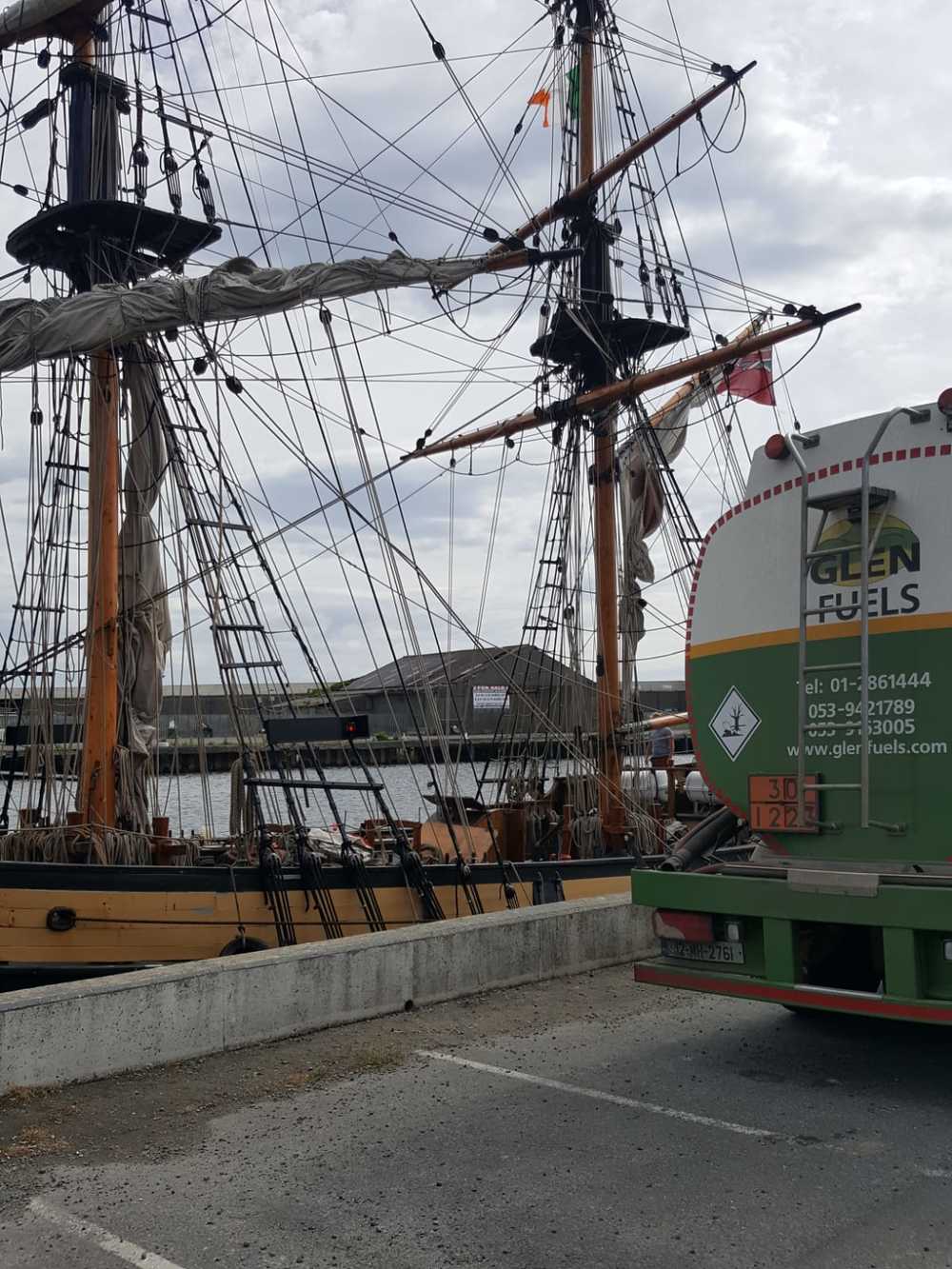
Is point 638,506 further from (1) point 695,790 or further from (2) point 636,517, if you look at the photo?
(1) point 695,790

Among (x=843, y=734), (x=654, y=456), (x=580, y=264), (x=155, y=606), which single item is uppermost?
(x=580, y=264)

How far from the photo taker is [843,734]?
21.2 feet

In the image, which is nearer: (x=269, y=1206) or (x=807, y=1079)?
(x=269, y=1206)

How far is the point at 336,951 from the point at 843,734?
10.6ft

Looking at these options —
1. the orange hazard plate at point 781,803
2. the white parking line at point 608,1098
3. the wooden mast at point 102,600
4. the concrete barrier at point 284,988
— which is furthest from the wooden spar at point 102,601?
the orange hazard plate at point 781,803

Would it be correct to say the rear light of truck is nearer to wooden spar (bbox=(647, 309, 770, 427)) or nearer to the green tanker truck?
the green tanker truck

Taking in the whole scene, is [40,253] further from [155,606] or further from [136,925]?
[136,925]

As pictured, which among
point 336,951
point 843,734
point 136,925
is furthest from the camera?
point 136,925

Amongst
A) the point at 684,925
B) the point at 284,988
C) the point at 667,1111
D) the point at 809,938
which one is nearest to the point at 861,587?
the point at 809,938

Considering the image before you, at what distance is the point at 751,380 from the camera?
24438mm

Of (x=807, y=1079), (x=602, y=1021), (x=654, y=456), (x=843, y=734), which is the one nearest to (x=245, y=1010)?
(x=602, y=1021)

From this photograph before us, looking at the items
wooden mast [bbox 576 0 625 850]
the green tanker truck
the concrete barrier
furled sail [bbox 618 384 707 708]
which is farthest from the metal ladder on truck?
furled sail [bbox 618 384 707 708]

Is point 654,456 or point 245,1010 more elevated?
point 654,456

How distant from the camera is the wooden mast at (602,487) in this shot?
19391 millimetres
